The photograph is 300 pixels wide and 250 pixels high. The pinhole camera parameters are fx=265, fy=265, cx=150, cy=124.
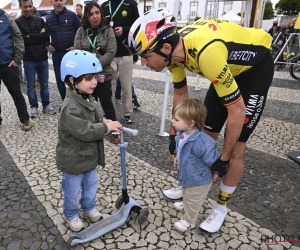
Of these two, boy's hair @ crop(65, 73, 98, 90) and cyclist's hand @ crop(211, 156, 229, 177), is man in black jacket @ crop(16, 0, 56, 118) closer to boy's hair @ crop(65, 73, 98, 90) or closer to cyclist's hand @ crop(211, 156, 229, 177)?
boy's hair @ crop(65, 73, 98, 90)

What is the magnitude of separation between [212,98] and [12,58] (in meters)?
3.48

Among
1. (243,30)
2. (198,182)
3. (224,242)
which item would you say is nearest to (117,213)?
(198,182)

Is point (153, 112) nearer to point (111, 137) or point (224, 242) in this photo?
point (111, 137)

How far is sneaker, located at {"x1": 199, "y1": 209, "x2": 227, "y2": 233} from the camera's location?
91.2 inches

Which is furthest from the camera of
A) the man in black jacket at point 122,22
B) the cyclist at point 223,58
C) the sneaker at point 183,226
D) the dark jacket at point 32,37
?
the dark jacket at point 32,37

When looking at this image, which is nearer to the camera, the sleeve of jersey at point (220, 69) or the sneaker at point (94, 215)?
the sleeve of jersey at point (220, 69)

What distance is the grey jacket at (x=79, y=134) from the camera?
6.48ft

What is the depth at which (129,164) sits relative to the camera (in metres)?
3.47

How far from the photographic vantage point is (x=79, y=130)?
77.2 inches

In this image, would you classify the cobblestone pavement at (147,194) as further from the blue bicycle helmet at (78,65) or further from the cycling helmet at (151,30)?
the cycling helmet at (151,30)

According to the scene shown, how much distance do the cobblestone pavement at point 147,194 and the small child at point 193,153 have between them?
378 millimetres

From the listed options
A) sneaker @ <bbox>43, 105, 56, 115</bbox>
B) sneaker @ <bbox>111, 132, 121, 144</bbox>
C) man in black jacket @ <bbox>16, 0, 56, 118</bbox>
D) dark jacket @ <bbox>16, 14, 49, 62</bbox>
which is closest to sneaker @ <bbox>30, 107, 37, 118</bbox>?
man in black jacket @ <bbox>16, 0, 56, 118</bbox>

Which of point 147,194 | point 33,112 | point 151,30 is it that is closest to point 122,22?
point 33,112

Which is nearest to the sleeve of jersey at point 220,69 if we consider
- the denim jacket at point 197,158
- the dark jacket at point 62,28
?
the denim jacket at point 197,158
